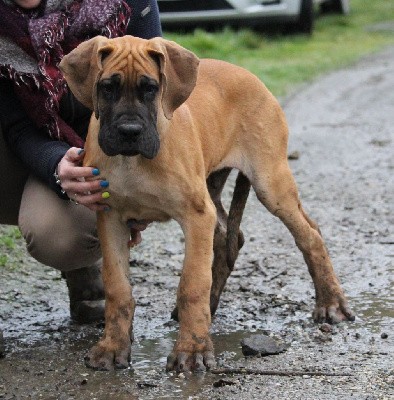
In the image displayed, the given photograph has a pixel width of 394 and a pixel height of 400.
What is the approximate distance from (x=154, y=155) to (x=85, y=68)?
1.36 feet

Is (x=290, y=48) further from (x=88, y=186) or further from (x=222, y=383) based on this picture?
(x=222, y=383)

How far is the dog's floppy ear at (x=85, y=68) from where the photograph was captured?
4.04 meters

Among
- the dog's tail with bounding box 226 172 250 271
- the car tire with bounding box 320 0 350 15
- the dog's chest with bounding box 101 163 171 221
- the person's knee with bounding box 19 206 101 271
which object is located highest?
the dog's chest with bounding box 101 163 171 221

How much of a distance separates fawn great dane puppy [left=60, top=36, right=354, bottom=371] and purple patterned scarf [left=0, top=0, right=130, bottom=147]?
0.38 meters

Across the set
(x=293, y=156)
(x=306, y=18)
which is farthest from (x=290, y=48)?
(x=293, y=156)

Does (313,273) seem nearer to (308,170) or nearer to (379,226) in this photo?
(379,226)

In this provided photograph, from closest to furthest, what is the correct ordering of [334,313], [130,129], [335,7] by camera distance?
[130,129] → [334,313] → [335,7]

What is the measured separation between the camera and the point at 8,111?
472 centimetres

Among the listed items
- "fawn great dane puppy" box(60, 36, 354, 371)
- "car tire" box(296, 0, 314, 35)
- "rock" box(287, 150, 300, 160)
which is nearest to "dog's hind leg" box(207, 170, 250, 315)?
"fawn great dane puppy" box(60, 36, 354, 371)

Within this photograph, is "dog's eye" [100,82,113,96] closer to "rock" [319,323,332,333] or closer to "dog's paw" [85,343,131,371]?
"dog's paw" [85,343,131,371]

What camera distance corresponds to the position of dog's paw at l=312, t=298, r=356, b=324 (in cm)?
487

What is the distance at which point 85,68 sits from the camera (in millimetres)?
4070

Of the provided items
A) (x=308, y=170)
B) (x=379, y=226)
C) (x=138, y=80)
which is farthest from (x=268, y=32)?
(x=138, y=80)

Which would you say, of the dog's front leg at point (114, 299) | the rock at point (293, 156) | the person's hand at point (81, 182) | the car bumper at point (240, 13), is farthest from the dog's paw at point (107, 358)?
the car bumper at point (240, 13)
